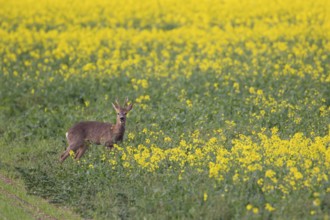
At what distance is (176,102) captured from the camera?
20.2 metres

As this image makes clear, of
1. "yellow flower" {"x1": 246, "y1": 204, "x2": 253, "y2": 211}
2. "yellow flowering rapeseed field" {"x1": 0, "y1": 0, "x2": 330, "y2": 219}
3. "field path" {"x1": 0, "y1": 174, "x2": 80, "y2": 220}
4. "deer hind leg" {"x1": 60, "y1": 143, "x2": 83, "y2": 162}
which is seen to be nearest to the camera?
"yellow flower" {"x1": 246, "y1": 204, "x2": 253, "y2": 211}

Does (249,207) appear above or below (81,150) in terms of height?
above

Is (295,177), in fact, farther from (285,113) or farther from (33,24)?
(33,24)

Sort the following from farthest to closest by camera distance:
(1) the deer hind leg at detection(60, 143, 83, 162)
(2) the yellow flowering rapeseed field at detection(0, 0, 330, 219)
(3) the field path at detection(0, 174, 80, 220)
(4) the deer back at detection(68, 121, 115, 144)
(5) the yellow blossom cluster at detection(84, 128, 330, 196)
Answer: (4) the deer back at detection(68, 121, 115, 144) → (1) the deer hind leg at detection(60, 143, 83, 162) → (3) the field path at detection(0, 174, 80, 220) → (2) the yellow flowering rapeseed field at detection(0, 0, 330, 219) → (5) the yellow blossom cluster at detection(84, 128, 330, 196)

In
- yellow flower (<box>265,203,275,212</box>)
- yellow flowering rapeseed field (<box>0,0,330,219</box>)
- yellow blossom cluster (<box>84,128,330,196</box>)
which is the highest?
yellow flower (<box>265,203,275,212</box>)

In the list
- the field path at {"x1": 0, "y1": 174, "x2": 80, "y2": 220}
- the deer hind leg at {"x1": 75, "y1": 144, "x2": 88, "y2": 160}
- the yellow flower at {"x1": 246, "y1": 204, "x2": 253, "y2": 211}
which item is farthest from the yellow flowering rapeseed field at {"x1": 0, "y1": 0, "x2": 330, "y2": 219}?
the field path at {"x1": 0, "y1": 174, "x2": 80, "y2": 220}

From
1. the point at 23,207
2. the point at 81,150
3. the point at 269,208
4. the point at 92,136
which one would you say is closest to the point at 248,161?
the point at 269,208

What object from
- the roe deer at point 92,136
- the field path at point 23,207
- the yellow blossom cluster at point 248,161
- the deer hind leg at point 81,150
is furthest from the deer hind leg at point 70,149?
the field path at point 23,207

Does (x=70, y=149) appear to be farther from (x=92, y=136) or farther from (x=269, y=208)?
(x=269, y=208)

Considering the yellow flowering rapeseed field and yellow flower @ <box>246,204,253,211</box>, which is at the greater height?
yellow flower @ <box>246,204,253,211</box>

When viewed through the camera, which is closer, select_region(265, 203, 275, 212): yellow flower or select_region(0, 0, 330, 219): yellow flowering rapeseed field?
select_region(265, 203, 275, 212): yellow flower

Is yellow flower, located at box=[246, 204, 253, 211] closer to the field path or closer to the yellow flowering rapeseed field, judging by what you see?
the yellow flowering rapeseed field

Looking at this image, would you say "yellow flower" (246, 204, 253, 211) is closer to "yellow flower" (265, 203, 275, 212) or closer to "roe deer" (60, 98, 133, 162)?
"yellow flower" (265, 203, 275, 212)

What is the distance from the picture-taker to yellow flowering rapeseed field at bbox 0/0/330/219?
12.5 meters
